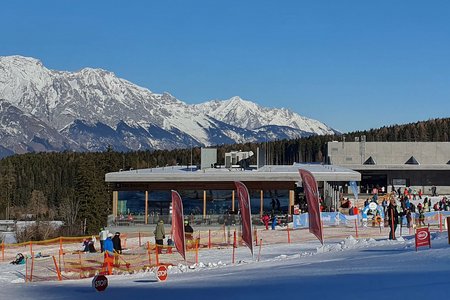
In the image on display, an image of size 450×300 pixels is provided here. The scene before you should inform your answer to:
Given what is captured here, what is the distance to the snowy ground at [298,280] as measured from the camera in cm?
1260

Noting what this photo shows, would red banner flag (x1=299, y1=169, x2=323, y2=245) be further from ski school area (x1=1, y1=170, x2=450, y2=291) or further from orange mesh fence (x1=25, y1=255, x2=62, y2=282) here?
orange mesh fence (x1=25, y1=255, x2=62, y2=282)

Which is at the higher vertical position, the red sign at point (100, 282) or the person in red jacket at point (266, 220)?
the person in red jacket at point (266, 220)

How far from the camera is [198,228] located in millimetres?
39938

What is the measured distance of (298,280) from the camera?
14508 millimetres

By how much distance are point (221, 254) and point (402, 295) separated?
1372 cm

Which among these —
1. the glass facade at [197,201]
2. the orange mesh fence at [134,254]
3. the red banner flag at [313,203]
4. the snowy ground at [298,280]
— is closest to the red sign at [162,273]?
the snowy ground at [298,280]

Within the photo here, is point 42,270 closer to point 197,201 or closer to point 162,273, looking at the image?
point 162,273

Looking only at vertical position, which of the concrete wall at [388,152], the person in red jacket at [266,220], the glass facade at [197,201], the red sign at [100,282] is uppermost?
the concrete wall at [388,152]

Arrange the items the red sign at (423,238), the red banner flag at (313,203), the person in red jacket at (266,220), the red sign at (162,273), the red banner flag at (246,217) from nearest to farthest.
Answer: the red sign at (162,273), the red sign at (423,238), the red banner flag at (313,203), the red banner flag at (246,217), the person in red jacket at (266,220)

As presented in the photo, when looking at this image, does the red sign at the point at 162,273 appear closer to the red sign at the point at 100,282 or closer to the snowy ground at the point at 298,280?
the snowy ground at the point at 298,280

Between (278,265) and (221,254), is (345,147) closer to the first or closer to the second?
(221,254)

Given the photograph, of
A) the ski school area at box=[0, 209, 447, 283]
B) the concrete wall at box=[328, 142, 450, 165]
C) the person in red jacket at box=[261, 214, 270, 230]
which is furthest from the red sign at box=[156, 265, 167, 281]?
the concrete wall at box=[328, 142, 450, 165]

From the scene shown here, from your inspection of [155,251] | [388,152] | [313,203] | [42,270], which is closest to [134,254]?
[155,251]

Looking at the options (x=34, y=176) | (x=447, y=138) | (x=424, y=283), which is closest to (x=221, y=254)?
(x=424, y=283)
